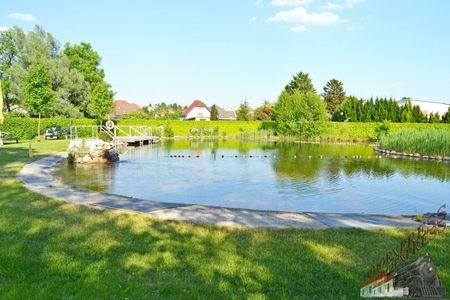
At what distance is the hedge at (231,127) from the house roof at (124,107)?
46714 millimetres

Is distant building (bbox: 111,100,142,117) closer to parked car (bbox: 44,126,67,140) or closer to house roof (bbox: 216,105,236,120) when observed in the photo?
house roof (bbox: 216,105,236,120)

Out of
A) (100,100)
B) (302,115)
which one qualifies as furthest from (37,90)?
(302,115)

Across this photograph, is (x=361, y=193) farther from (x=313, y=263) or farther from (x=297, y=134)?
(x=297, y=134)

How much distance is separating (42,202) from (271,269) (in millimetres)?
5560

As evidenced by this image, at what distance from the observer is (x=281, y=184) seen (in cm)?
1323

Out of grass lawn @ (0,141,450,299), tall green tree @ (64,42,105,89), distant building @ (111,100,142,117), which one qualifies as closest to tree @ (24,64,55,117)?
tall green tree @ (64,42,105,89)

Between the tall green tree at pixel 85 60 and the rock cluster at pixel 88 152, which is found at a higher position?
the tall green tree at pixel 85 60

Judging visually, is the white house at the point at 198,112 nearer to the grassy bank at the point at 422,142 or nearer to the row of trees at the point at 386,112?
the row of trees at the point at 386,112

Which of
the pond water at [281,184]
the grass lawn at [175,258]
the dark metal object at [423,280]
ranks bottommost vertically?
the pond water at [281,184]

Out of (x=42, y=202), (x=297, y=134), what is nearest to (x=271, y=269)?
(x=42, y=202)

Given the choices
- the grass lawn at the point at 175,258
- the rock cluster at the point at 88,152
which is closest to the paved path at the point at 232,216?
the grass lawn at the point at 175,258

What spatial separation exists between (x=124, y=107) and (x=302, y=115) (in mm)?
63722

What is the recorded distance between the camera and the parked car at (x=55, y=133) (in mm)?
32781

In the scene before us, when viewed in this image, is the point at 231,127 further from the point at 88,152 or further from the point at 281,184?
the point at 281,184
